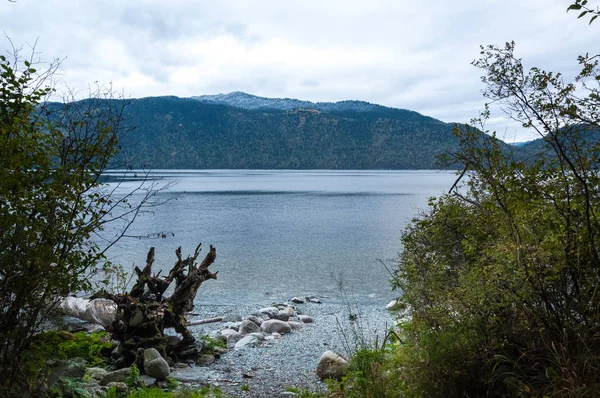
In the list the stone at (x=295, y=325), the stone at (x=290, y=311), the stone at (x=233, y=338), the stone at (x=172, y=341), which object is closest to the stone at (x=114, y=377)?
the stone at (x=172, y=341)

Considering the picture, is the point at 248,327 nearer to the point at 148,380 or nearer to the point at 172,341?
the point at 172,341

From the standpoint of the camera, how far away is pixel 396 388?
18.0ft

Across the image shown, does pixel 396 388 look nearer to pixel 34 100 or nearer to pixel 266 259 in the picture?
pixel 34 100

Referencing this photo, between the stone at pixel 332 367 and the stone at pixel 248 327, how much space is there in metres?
4.48

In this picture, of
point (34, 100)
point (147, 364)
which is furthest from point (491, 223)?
point (147, 364)

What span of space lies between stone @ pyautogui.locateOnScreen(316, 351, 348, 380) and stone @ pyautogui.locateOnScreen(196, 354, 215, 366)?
261 cm

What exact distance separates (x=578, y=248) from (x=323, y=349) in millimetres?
8570

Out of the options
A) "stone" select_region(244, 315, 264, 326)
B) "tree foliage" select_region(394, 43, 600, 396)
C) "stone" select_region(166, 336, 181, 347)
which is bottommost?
"stone" select_region(244, 315, 264, 326)

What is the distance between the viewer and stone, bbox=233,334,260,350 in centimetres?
1200

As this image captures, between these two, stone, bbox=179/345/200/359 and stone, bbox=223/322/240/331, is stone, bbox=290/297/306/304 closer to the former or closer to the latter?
stone, bbox=223/322/240/331

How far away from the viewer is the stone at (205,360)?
34.3 feet

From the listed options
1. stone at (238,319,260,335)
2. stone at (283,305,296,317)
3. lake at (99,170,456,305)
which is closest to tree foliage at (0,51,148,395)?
lake at (99,170,456,305)

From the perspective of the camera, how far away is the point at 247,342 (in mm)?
12219

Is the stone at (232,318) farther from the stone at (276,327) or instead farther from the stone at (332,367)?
the stone at (332,367)
